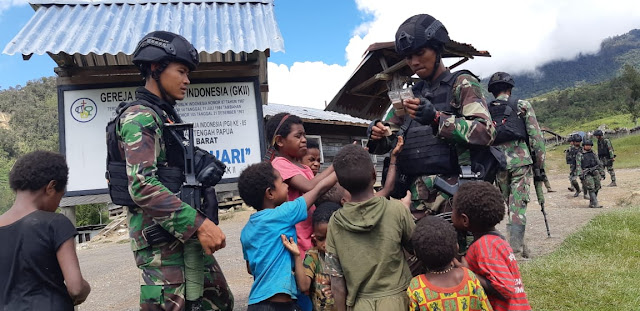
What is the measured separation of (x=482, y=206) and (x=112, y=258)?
420 inches

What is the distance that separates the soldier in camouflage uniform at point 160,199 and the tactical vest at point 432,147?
1.27 meters

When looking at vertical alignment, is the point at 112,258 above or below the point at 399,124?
below

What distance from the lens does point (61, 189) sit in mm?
2402

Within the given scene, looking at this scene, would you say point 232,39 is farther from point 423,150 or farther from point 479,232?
point 479,232

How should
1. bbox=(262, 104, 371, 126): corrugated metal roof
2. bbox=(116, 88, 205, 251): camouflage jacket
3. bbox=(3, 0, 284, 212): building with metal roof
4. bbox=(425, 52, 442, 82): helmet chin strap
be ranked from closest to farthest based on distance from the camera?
bbox=(116, 88, 205, 251): camouflage jacket, bbox=(425, 52, 442, 82): helmet chin strap, bbox=(3, 0, 284, 212): building with metal roof, bbox=(262, 104, 371, 126): corrugated metal roof

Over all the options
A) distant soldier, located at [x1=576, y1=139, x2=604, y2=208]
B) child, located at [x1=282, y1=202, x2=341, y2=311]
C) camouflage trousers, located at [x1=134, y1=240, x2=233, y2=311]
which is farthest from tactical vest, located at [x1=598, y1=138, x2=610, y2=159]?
camouflage trousers, located at [x1=134, y1=240, x2=233, y2=311]

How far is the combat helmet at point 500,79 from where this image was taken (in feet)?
16.9

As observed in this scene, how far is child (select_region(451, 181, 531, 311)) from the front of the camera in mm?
2223

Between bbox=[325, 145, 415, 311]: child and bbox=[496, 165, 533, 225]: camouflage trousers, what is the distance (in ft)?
10.6

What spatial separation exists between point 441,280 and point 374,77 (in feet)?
31.6

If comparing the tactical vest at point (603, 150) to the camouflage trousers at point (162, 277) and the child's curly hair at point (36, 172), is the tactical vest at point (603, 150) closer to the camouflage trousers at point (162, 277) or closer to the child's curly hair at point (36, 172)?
the camouflage trousers at point (162, 277)

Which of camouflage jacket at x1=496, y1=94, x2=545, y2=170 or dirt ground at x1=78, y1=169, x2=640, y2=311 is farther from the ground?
camouflage jacket at x1=496, y1=94, x2=545, y2=170

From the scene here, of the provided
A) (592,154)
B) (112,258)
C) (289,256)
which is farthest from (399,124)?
(592,154)

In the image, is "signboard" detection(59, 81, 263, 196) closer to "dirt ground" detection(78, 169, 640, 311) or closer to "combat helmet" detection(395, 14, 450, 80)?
"combat helmet" detection(395, 14, 450, 80)
